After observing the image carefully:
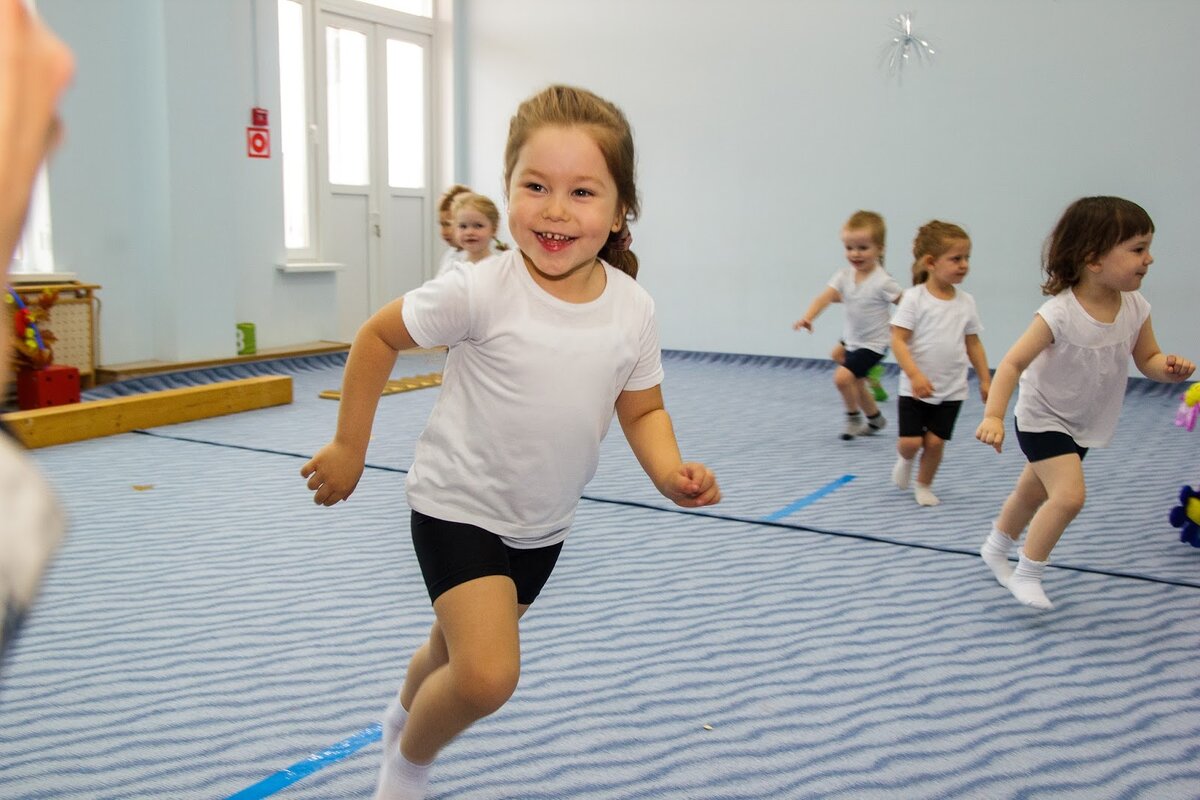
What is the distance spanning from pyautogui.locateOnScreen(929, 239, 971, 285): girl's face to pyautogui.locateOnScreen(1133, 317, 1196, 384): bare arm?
1.03 meters

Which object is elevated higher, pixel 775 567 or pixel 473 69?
pixel 473 69

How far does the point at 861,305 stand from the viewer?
5.16 m

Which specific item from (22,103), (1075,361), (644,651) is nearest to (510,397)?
(644,651)

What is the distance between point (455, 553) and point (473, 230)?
9.46 ft

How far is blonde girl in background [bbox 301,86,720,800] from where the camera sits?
167 cm

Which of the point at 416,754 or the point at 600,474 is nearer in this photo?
the point at 416,754

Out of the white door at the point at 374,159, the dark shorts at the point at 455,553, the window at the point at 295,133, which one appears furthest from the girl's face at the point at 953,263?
the white door at the point at 374,159

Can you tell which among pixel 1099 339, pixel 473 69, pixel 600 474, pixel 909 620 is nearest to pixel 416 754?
pixel 909 620

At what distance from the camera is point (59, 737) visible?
200cm

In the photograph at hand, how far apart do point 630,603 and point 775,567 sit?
1.87 ft

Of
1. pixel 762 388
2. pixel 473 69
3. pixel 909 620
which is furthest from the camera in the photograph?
pixel 473 69

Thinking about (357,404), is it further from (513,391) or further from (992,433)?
(992,433)

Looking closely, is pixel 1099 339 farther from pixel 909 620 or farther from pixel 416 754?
pixel 416 754

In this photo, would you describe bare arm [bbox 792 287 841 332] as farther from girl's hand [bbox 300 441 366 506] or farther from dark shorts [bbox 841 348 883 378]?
girl's hand [bbox 300 441 366 506]
